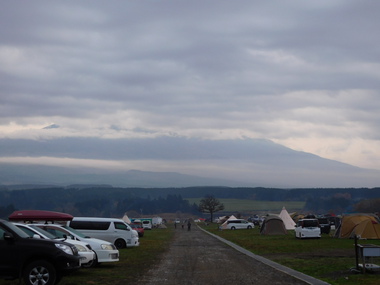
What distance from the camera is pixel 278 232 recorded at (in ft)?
184

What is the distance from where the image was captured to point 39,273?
567 inches

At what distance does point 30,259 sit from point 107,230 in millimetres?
18669

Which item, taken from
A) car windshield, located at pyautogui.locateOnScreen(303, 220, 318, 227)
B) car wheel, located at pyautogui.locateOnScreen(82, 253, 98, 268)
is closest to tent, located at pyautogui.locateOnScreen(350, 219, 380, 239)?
car windshield, located at pyautogui.locateOnScreen(303, 220, 318, 227)

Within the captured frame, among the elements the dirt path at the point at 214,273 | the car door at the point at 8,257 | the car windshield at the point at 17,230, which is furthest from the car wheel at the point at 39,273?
the dirt path at the point at 214,273

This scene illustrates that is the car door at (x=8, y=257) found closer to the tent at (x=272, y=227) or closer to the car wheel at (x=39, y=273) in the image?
the car wheel at (x=39, y=273)

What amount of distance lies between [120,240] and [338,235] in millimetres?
19901

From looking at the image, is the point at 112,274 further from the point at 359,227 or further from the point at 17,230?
the point at 359,227

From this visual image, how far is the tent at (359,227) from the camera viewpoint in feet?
134

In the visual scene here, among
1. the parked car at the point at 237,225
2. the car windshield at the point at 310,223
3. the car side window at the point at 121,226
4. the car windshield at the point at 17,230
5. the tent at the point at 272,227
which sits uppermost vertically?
the car windshield at the point at 17,230

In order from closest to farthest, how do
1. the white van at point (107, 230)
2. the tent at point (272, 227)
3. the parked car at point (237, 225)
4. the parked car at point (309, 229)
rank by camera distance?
1. the white van at point (107, 230)
2. the parked car at point (309, 229)
3. the tent at point (272, 227)
4. the parked car at point (237, 225)

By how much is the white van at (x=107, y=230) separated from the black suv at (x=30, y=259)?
694 inches

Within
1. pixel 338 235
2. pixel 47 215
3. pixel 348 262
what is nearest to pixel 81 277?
pixel 348 262

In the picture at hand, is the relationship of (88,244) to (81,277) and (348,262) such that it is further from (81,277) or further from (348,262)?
(348,262)

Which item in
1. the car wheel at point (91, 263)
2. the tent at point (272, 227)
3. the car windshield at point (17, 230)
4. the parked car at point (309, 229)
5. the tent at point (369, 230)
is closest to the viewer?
the car windshield at point (17, 230)
